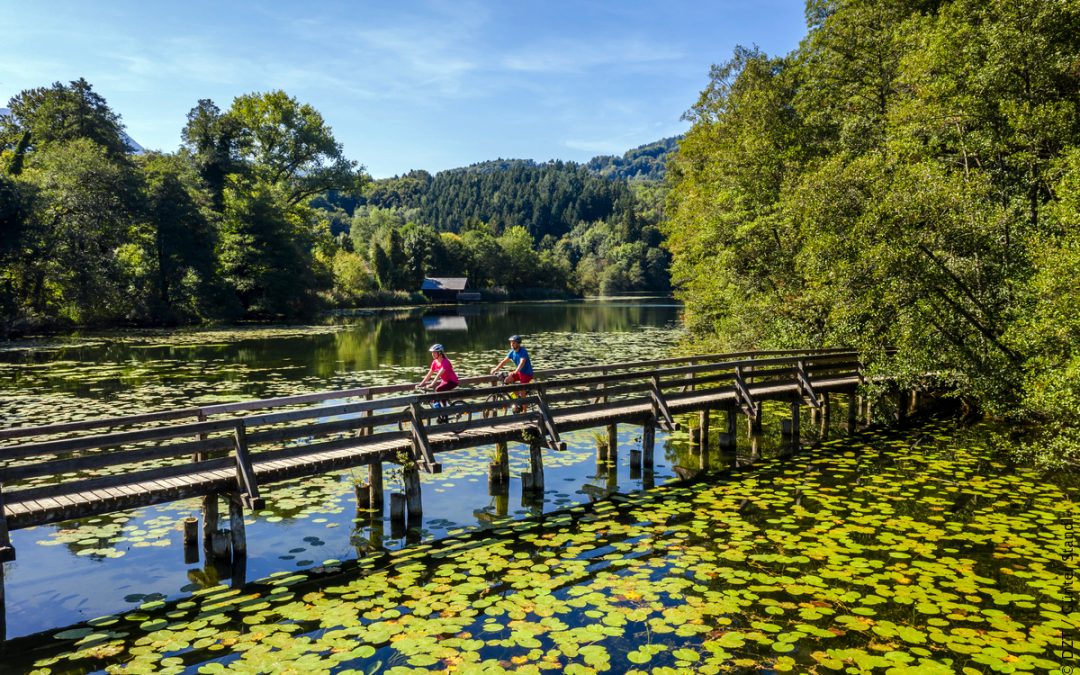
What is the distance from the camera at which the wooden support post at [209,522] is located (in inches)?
431

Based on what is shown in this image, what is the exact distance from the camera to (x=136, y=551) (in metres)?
11.2

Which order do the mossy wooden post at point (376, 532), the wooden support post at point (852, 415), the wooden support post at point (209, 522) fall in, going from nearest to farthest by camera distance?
the wooden support post at point (209, 522) → the mossy wooden post at point (376, 532) → the wooden support post at point (852, 415)

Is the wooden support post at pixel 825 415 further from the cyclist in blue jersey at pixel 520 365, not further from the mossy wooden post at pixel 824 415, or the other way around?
the cyclist in blue jersey at pixel 520 365

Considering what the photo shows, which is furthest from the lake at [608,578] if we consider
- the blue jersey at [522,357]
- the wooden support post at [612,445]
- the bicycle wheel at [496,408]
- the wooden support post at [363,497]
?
the blue jersey at [522,357]

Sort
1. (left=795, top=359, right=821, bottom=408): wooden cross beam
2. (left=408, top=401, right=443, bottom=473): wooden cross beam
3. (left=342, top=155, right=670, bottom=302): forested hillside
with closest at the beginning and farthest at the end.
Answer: (left=408, top=401, right=443, bottom=473): wooden cross beam
(left=795, top=359, right=821, bottom=408): wooden cross beam
(left=342, top=155, right=670, bottom=302): forested hillside

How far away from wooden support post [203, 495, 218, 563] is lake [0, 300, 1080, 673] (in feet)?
1.79

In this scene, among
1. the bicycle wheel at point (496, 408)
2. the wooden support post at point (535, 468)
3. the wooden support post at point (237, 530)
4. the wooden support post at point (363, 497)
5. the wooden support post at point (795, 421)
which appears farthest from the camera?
the wooden support post at point (795, 421)

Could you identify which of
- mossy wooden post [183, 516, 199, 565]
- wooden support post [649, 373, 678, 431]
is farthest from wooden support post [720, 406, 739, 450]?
mossy wooden post [183, 516, 199, 565]

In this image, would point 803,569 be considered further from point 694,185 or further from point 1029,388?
point 694,185

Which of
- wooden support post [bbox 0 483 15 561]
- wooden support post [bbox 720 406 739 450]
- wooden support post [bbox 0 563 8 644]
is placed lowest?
wooden support post [bbox 0 563 8 644]

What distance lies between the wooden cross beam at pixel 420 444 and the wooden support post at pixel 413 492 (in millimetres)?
356

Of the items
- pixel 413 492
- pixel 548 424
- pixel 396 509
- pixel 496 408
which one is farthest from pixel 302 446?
pixel 548 424

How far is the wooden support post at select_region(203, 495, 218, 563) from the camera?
10938 millimetres

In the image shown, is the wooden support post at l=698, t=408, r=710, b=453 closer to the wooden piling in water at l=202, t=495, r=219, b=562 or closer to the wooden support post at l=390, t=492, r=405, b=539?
the wooden support post at l=390, t=492, r=405, b=539
